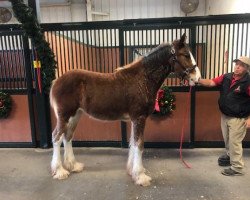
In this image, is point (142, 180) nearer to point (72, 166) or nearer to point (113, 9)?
point (72, 166)

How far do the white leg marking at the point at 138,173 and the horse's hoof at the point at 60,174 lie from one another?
27.6 inches

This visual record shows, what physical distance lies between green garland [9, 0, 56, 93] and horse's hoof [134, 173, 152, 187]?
1589 millimetres

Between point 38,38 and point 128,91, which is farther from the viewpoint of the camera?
point 38,38

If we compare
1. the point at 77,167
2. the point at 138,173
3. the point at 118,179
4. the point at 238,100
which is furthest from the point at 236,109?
the point at 77,167

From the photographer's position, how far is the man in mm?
2723

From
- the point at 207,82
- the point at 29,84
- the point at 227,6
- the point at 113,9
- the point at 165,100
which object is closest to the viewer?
the point at 207,82

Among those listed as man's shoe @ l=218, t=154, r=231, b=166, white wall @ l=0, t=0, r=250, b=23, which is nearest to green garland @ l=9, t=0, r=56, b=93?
man's shoe @ l=218, t=154, r=231, b=166

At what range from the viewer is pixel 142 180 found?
2.67m

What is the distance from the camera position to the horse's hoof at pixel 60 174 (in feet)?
9.30

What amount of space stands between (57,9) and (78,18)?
71cm

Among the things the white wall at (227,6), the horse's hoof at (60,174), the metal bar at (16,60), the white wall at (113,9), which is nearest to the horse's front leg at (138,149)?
the horse's hoof at (60,174)

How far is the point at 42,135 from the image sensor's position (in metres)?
3.61

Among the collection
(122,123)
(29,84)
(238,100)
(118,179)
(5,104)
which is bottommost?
(118,179)

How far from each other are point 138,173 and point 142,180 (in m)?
0.08
